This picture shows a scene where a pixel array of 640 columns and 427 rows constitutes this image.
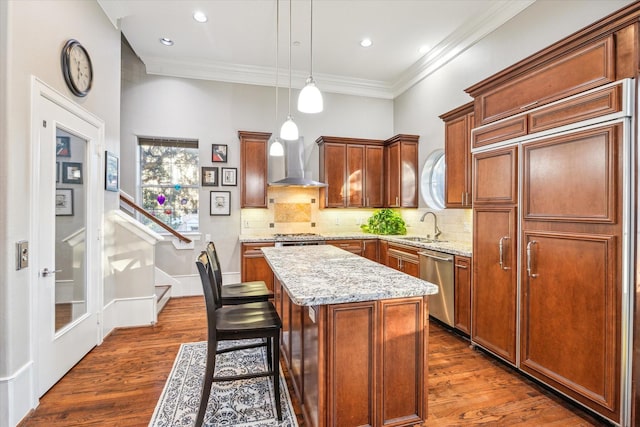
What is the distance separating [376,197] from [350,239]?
3.26 ft

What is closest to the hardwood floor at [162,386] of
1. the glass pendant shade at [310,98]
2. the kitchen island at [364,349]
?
the kitchen island at [364,349]

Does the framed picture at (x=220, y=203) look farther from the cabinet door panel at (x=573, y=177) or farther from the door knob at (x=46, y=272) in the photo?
the cabinet door panel at (x=573, y=177)

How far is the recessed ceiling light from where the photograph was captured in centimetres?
367

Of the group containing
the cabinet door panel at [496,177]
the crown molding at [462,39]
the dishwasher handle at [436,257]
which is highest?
the crown molding at [462,39]

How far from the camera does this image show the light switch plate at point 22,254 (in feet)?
6.73

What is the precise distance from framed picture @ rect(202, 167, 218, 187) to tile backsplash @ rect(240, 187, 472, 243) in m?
0.65

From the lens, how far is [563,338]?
2172 millimetres

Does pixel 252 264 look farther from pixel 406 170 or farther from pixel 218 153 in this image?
pixel 406 170

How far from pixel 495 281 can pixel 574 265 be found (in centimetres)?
72

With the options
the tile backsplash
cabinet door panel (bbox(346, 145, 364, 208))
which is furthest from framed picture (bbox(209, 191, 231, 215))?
cabinet door panel (bbox(346, 145, 364, 208))

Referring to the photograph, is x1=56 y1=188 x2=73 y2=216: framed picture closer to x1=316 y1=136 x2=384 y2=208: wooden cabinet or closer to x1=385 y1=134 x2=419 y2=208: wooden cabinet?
x1=316 y1=136 x2=384 y2=208: wooden cabinet

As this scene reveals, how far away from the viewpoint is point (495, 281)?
2768 mm

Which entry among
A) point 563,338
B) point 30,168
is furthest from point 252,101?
point 563,338

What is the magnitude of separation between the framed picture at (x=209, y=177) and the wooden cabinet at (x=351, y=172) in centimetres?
173
